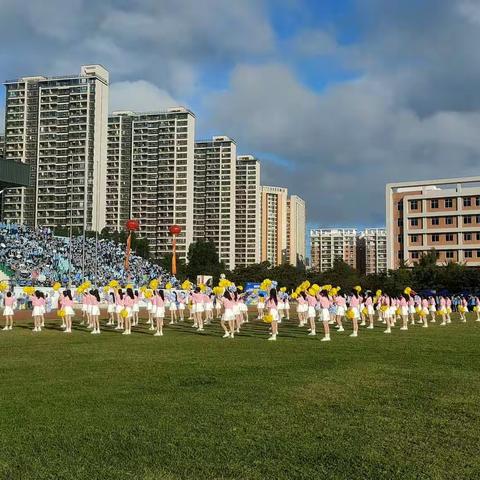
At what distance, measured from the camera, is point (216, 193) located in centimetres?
11238

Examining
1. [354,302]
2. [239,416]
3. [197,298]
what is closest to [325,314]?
[354,302]

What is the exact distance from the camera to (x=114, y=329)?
23531mm

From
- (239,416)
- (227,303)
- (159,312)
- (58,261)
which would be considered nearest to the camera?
(239,416)

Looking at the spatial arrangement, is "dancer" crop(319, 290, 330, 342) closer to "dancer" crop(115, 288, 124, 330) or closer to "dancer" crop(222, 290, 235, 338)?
"dancer" crop(222, 290, 235, 338)

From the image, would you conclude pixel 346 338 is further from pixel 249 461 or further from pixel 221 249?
pixel 221 249

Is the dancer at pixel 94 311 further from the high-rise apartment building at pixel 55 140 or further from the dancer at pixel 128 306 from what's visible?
the high-rise apartment building at pixel 55 140

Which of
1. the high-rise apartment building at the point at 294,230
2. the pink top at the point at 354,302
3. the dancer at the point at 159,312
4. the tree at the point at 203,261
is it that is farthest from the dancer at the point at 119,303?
the high-rise apartment building at the point at 294,230

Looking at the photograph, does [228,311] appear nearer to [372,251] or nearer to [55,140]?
[55,140]

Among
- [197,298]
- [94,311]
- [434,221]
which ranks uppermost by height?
[434,221]

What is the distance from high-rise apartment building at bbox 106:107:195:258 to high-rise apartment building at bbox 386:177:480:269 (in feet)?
114

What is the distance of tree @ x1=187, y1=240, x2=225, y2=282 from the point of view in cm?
7794

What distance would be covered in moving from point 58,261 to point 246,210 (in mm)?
74963

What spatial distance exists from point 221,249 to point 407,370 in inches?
4010

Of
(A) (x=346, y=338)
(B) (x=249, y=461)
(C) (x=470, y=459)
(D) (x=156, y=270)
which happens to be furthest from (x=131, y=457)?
(D) (x=156, y=270)
